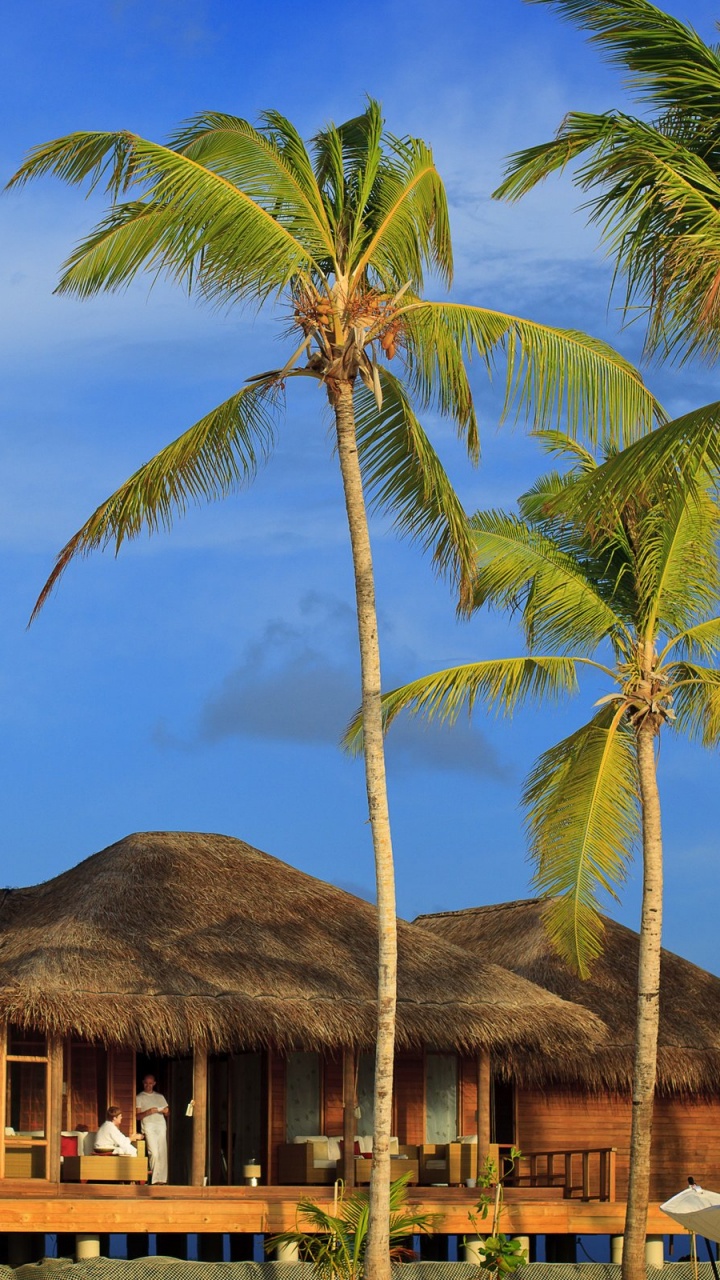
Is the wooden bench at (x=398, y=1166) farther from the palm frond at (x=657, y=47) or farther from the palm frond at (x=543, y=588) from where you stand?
the palm frond at (x=657, y=47)

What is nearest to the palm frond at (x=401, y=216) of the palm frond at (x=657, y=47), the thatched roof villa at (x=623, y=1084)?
the palm frond at (x=657, y=47)

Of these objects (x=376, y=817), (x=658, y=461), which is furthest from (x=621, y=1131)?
(x=658, y=461)

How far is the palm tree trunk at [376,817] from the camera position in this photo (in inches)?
521

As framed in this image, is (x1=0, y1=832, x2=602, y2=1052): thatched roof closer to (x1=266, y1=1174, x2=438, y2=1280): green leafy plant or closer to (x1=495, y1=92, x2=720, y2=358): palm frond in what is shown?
(x1=266, y1=1174, x2=438, y2=1280): green leafy plant

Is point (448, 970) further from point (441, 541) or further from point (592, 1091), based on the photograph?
point (441, 541)

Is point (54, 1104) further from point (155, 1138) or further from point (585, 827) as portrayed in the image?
point (585, 827)

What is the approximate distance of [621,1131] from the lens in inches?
864

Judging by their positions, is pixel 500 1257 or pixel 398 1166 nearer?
pixel 500 1257

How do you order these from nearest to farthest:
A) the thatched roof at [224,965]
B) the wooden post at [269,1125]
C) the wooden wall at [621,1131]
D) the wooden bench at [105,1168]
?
the wooden bench at [105,1168] → the thatched roof at [224,965] → the wooden post at [269,1125] → the wooden wall at [621,1131]

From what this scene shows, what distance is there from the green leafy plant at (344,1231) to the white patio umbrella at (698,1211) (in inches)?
95.9

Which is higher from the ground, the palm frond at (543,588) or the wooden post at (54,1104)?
the palm frond at (543,588)

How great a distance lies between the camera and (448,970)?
1886 cm

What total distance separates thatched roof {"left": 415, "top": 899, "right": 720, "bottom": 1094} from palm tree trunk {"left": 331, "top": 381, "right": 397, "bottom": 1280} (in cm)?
658

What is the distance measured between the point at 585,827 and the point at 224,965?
3.93 metres
